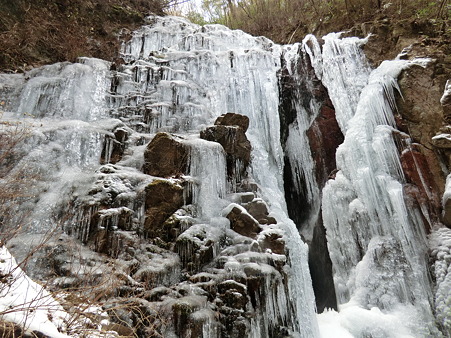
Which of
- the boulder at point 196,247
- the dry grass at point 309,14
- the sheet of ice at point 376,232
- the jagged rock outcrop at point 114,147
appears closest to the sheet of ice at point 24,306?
the boulder at point 196,247

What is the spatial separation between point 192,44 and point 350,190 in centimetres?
672

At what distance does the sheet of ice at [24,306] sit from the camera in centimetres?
185

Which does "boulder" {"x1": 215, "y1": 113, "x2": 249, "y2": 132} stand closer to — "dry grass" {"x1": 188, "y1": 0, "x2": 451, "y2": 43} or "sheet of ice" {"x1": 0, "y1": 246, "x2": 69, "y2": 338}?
"sheet of ice" {"x1": 0, "y1": 246, "x2": 69, "y2": 338}

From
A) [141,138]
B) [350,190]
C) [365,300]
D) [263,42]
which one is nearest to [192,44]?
[263,42]

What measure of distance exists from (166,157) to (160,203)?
3.17 feet

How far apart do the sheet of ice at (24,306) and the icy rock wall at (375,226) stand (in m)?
4.47

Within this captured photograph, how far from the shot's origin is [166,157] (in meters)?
5.73

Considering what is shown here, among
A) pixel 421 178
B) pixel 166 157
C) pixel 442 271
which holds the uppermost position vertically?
pixel 166 157

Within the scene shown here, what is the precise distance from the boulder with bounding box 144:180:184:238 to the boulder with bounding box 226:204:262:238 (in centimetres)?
84

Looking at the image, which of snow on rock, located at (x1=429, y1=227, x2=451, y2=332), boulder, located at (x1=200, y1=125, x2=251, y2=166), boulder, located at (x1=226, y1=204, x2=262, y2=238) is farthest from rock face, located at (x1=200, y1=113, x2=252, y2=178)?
snow on rock, located at (x1=429, y1=227, x2=451, y2=332)

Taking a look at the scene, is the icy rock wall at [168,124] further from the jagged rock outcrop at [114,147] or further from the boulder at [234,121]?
the boulder at [234,121]

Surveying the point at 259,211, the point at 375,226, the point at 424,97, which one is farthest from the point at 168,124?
the point at 424,97

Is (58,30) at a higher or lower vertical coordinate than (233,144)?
higher

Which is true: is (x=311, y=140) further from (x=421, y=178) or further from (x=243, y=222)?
(x=243, y=222)
